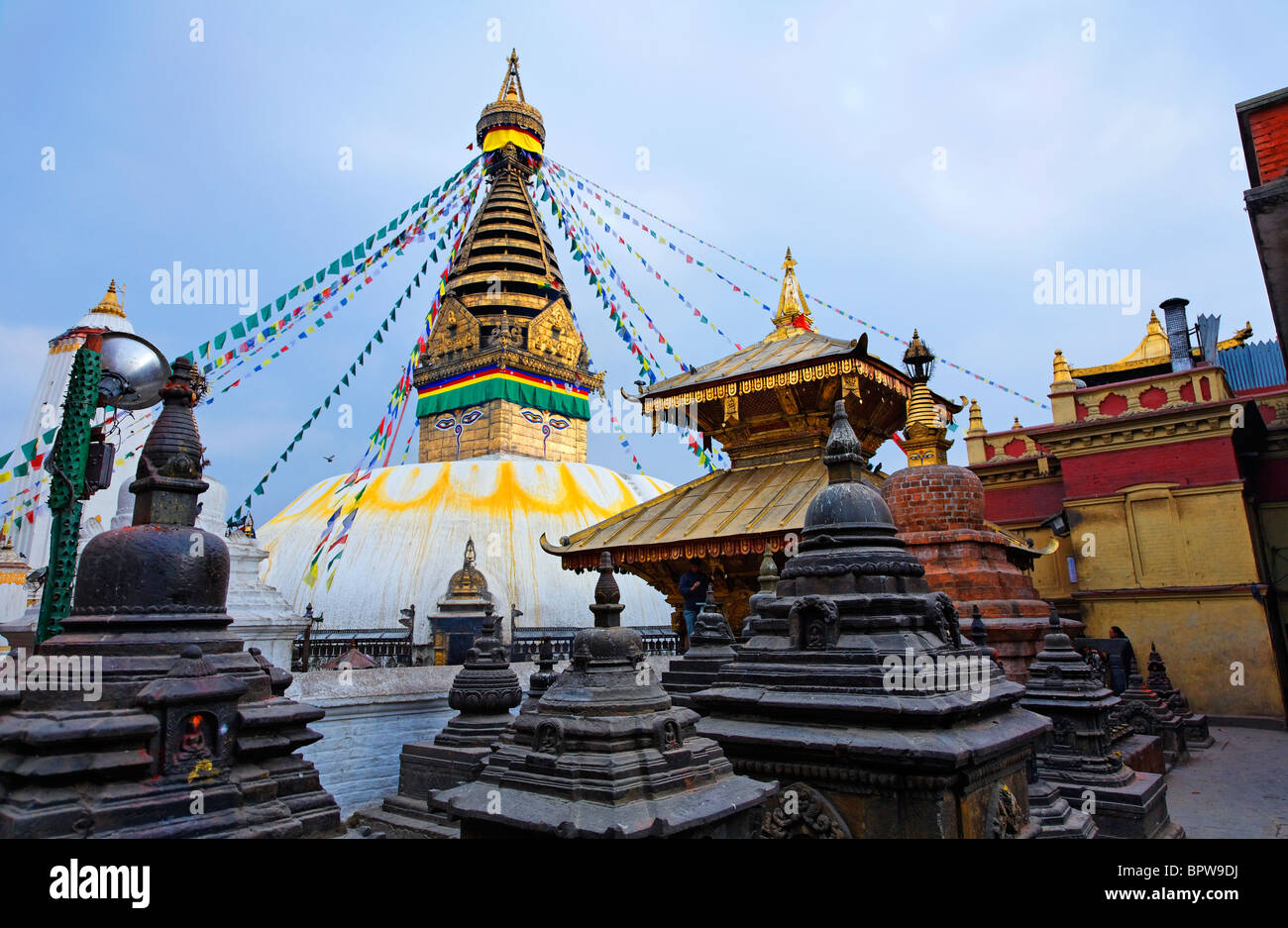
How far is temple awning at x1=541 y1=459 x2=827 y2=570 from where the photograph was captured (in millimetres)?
8141

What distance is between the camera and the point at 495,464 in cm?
2122

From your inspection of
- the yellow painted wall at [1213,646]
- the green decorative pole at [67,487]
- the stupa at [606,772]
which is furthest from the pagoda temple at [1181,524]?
the green decorative pole at [67,487]

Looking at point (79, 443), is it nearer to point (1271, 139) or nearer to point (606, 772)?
point (606, 772)

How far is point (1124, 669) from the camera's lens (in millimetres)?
10422

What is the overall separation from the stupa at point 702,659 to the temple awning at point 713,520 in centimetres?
138

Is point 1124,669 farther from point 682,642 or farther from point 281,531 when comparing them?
point 281,531

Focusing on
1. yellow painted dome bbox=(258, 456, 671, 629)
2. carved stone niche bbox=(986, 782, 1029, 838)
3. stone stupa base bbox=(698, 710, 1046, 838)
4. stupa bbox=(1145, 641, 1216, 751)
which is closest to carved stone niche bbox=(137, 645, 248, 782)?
stone stupa base bbox=(698, 710, 1046, 838)

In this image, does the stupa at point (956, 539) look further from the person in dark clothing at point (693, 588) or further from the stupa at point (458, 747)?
the stupa at point (458, 747)

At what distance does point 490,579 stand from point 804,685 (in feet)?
48.4

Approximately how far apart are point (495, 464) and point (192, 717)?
1844 centimetres

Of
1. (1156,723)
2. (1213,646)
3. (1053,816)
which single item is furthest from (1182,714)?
(1053,816)

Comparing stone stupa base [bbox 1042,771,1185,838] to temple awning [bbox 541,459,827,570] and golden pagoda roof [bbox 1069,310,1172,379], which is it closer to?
temple awning [bbox 541,459,827,570]

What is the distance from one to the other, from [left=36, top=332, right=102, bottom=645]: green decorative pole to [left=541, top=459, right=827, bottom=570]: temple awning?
5.72m
